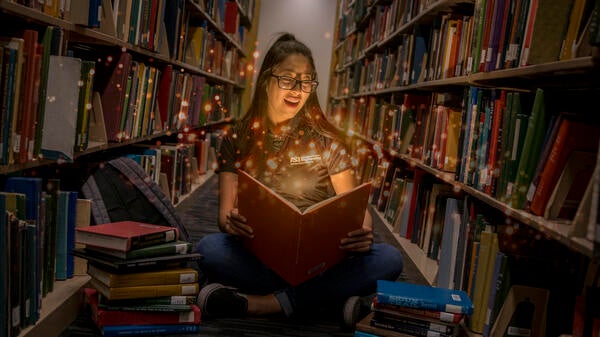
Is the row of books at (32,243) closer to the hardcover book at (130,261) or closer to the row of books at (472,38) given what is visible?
the hardcover book at (130,261)

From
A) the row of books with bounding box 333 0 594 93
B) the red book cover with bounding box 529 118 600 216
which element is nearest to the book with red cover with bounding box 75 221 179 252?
the red book cover with bounding box 529 118 600 216

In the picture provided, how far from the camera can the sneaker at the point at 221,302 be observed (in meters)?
1.71

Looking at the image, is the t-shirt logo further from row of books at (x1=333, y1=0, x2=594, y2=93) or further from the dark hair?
row of books at (x1=333, y1=0, x2=594, y2=93)

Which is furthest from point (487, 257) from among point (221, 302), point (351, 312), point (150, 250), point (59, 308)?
point (59, 308)

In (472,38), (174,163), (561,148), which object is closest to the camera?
(561,148)

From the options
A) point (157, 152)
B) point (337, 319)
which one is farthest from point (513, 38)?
point (157, 152)

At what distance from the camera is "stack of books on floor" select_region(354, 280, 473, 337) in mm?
1493

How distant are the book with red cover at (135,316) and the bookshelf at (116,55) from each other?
62mm

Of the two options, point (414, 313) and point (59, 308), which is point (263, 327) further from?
point (59, 308)

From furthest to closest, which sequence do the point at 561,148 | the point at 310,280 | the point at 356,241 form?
1. the point at 310,280
2. the point at 356,241
3. the point at 561,148

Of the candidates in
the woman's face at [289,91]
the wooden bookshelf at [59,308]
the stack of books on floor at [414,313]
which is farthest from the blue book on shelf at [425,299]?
the wooden bookshelf at [59,308]

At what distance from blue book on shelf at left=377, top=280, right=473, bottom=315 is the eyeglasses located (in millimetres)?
768

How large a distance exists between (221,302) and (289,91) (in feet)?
2.54

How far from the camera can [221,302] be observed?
5.59ft
